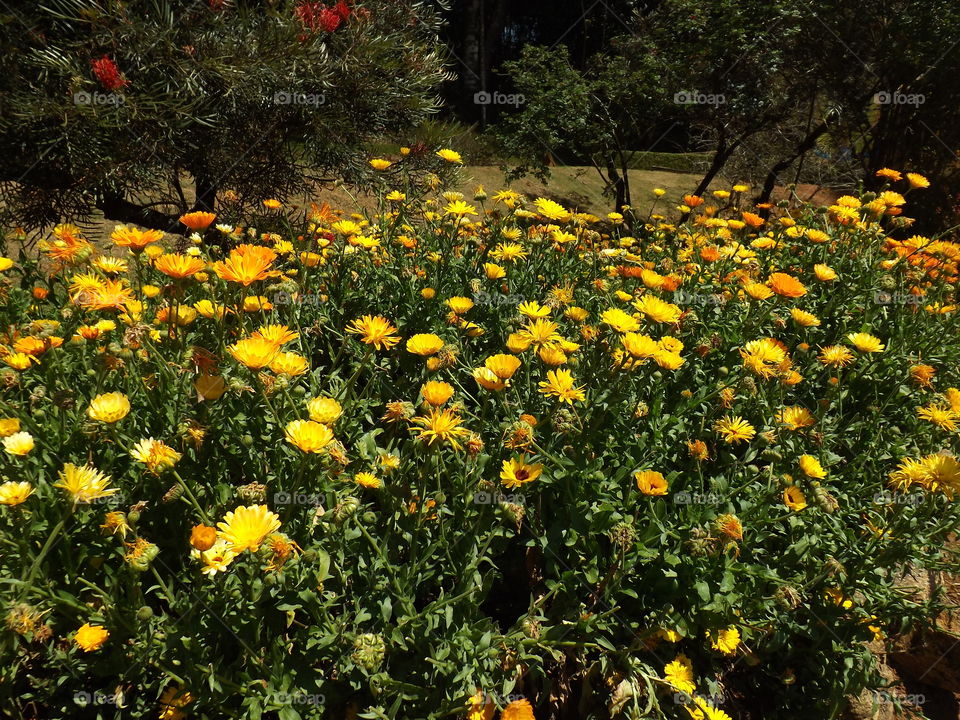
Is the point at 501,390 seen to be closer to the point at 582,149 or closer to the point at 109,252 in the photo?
the point at 109,252

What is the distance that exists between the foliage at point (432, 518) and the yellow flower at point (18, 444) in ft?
0.04

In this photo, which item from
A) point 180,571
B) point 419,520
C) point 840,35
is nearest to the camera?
point 419,520

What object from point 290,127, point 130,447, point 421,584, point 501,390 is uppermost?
point 290,127

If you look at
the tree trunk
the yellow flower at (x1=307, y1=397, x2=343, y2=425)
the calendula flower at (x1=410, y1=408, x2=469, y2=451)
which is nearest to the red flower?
the yellow flower at (x1=307, y1=397, x2=343, y2=425)

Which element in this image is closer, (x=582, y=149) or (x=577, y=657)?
(x=577, y=657)

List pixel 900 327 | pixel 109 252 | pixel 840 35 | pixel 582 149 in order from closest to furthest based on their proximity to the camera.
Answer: pixel 900 327 < pixel 109 252 < pixel 840 35 < pixel 582 149

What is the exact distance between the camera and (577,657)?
178 centimetres

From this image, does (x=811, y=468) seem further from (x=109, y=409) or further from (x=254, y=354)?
(x=109, y=409)

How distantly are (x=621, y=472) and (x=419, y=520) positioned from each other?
2.31 feet

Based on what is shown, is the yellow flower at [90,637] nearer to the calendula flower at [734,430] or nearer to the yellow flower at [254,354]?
the yellow flower at [254,354]

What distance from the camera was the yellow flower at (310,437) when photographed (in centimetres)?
148

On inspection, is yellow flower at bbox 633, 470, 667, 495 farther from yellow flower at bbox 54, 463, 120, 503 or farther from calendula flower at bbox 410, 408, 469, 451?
yellow flower at bbox 54, 463, 120, 503

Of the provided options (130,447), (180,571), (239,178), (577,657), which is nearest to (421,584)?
(577,657)

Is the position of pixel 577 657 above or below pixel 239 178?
below
